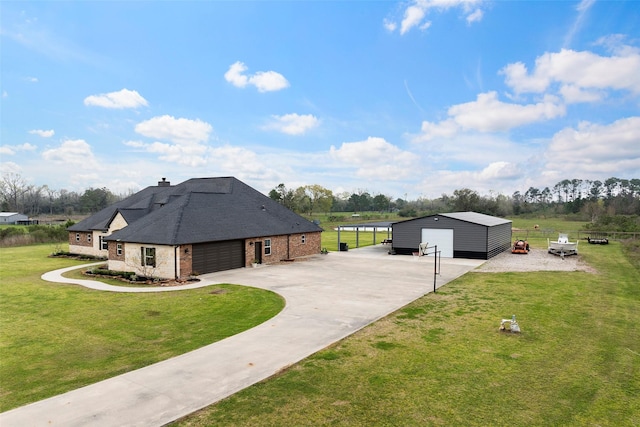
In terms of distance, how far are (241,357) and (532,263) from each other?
22.5m

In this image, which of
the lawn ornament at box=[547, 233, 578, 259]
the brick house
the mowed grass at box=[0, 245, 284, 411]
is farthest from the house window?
the lawn ornament at box=[547, 233, 578, 259]

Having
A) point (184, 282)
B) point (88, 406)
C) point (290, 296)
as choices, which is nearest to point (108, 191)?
point (184, 282)

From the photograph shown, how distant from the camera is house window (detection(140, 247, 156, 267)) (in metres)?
20.1

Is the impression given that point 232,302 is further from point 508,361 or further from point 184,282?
point 508,361

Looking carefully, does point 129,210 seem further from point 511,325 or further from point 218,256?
point 511,325

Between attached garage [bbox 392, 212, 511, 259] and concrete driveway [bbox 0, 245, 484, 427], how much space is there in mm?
8160

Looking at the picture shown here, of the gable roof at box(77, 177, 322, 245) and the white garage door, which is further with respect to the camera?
the white garage door

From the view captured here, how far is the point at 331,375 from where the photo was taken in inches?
313

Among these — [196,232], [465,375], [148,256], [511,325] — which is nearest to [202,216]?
[196,232]

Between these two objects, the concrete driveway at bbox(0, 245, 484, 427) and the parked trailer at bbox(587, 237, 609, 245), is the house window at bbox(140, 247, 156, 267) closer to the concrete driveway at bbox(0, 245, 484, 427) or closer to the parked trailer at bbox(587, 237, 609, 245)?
the concrete driveway at bbox(0, 245, 484, 427)

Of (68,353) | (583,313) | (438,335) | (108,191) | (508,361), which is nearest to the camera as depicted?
(508,361)

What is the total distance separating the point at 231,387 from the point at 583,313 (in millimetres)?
12225

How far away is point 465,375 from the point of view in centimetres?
800

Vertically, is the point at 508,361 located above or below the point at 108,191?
below
